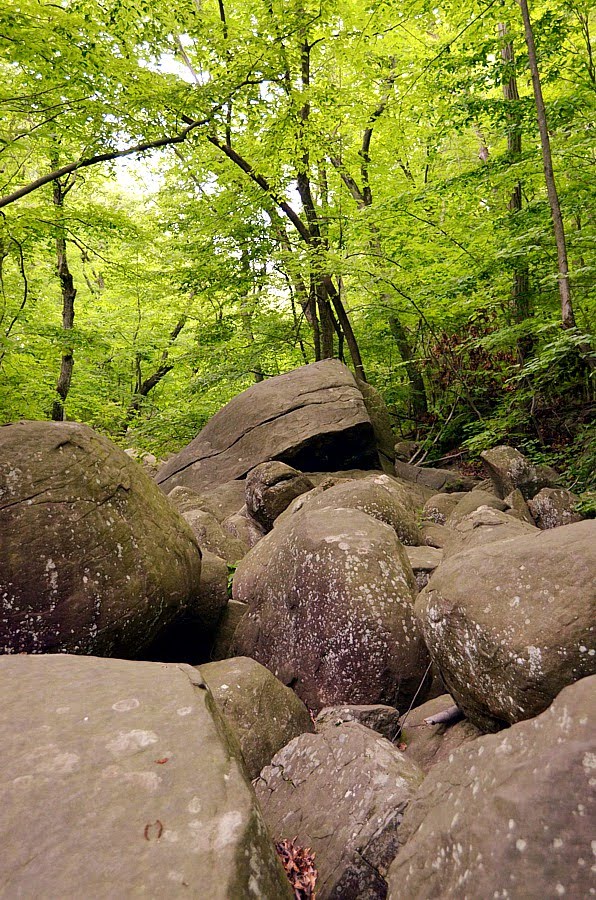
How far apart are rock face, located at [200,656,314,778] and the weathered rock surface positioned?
0.76 metres

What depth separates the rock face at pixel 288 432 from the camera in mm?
11961

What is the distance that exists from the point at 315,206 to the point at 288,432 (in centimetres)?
837

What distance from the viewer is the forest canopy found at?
32.3 feet

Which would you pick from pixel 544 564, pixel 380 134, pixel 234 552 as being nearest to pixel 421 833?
pixel 544 564

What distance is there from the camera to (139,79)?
1046cm

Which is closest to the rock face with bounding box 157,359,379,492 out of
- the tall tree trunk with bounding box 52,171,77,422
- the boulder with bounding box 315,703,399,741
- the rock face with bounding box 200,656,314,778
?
the tall tree trunk with bounding box 52,171,77,422

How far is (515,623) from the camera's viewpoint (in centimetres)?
323

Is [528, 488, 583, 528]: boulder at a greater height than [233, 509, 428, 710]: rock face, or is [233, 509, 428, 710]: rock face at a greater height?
[233, 509, 428, 710]: rock face

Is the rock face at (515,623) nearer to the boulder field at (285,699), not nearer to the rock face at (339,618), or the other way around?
the boulder field at (285,699)

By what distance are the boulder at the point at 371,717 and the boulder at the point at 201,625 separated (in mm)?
2047

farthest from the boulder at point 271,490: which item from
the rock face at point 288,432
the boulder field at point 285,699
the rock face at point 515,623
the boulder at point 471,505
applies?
the rock face at point 515,623

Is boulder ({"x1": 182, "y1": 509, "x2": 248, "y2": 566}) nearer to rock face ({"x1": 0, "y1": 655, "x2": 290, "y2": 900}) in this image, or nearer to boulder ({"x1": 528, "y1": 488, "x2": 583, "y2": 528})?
boulder ({"x1": 528, "y1": 488, "x2": 583, "y2": 528})

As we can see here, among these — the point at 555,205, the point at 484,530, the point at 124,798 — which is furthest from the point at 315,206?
the point at 124,798

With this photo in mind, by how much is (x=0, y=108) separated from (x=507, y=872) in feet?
39.4
